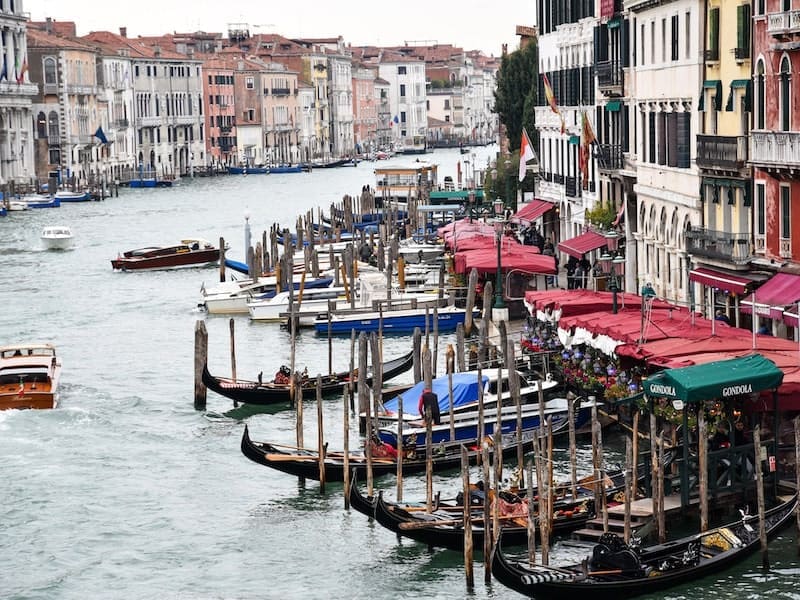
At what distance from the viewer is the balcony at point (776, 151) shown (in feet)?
57.7

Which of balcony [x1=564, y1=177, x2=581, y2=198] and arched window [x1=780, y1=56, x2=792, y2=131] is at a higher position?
arched window [x1=780, y1=56, x2=792, y2=131]

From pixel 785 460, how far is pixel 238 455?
19.8 feet

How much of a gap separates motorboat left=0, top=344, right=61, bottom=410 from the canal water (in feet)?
0.59

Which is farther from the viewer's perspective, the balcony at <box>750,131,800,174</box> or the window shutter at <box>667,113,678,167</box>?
the window shutter at <box>667,113,678,167</box>

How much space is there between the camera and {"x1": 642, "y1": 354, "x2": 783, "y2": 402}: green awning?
1345cm

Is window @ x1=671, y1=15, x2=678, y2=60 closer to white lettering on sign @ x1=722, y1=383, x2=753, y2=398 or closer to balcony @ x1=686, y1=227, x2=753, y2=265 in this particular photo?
balcony @ x1=686, y1=227, x2=753, y2=265

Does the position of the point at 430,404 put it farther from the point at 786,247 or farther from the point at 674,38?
the point at 674,38

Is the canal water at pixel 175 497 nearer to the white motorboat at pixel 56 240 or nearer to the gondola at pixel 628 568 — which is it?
the gondola at pixel 628 568

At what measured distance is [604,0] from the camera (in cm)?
2664

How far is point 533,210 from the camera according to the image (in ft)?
111

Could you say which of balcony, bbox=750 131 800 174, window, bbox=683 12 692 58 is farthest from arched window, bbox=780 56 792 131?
window, bbox=683 12 692 58

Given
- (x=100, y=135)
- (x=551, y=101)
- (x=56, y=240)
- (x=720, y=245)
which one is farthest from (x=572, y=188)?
(x=100, y=135)

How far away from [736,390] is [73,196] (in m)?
54.6

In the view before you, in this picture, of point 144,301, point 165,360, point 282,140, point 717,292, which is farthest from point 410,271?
point 282,140
